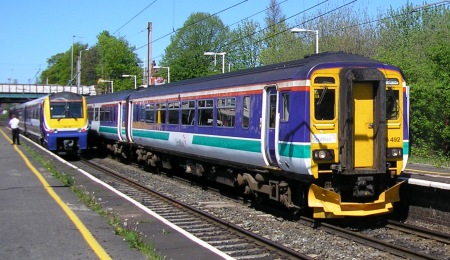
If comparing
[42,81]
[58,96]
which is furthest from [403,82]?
[42,81]

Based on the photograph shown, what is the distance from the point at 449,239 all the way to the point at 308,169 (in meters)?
2.57

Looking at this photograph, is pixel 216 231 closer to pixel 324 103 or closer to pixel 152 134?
pixel 324 103

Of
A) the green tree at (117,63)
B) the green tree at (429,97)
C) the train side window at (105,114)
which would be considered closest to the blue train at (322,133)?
the green tree at (429,97)

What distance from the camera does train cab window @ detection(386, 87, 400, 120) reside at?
402 inches

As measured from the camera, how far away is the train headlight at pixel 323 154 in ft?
30.8

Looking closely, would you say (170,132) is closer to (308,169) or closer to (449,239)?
(308,169)

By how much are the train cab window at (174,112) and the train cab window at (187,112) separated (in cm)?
47

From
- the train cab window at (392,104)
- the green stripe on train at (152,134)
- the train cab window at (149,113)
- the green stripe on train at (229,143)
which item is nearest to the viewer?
the train cab window at (392,104)

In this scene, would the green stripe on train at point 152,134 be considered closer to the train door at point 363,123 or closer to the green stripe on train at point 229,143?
the green stripe on train at point 229,143

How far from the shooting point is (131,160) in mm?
24141

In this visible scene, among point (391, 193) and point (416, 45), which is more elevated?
point (416, 45)

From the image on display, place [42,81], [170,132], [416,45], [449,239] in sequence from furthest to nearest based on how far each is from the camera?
[42,81] → [416,45] → [170,132] → [449,239]

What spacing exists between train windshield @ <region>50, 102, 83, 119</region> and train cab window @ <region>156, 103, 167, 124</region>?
8055mm

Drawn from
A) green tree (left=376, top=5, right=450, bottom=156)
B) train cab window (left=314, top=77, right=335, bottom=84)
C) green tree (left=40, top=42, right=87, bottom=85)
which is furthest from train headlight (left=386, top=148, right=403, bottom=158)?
green tree (left=40, top=42, right=87, bottom=85)
